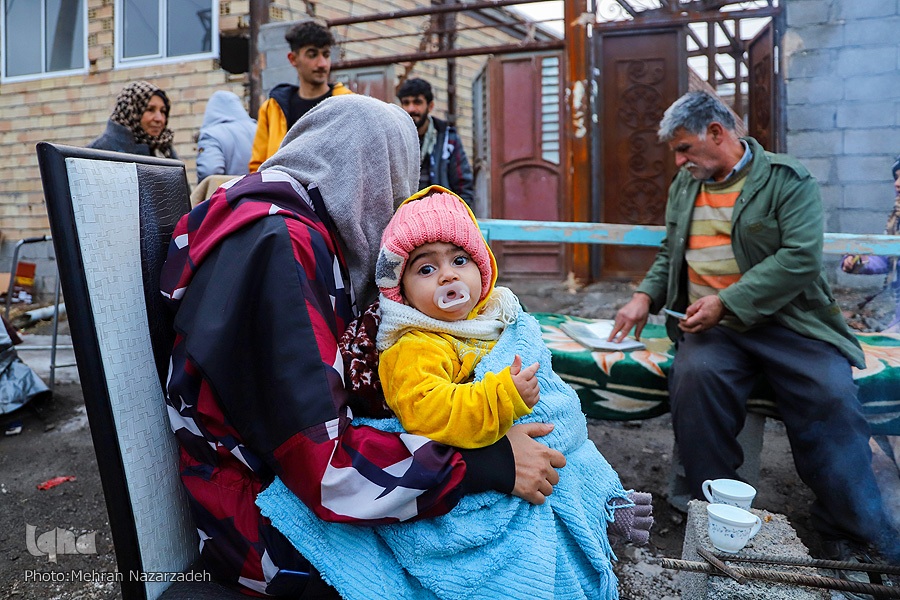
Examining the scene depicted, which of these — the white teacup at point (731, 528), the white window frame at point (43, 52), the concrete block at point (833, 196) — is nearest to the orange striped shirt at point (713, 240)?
the white teacup at point (731, 528)

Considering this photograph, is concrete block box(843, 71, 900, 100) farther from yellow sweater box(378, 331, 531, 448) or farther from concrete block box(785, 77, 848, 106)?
yellow sweater box(378, 331, 531, 448)

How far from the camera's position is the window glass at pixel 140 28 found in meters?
9.02

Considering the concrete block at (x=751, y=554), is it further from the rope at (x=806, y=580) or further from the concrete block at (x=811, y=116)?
the concrete block at (x=811, y=116)

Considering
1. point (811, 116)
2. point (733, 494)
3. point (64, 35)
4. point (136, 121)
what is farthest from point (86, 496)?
point (64, 35)

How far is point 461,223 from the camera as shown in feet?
5.13

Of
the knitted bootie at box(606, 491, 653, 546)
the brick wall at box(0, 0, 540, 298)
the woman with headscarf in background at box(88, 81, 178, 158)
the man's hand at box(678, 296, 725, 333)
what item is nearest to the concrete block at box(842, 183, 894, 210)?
the man's hand at box(678, 296, 725, 333)

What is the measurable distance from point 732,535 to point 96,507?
2.89 metres

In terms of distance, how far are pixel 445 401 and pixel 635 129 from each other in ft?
20.3

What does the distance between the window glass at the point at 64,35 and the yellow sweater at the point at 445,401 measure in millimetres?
10204

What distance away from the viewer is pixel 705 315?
2.85 meters

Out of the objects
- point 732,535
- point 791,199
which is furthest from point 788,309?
point 732,535

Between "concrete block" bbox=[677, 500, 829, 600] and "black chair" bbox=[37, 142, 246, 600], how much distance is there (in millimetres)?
1241

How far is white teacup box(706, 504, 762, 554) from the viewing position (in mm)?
1895

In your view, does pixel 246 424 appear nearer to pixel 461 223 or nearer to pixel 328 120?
pixel 461 223
